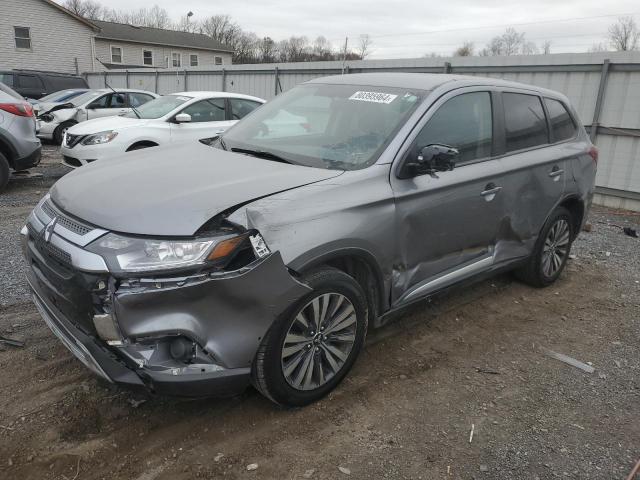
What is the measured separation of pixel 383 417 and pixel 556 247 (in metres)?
2.87

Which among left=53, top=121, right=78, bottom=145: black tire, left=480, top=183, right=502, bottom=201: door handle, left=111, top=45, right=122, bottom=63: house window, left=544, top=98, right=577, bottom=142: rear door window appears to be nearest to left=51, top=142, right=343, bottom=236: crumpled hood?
left=480, top=183, right=502, bottom=201: door handle

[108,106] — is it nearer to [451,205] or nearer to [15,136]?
[15,136]

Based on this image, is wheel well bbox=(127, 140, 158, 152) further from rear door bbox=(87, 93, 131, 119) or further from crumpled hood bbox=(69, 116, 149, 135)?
rear door bbox=(87, 93, 131, 119)

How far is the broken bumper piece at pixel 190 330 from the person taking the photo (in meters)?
2.30

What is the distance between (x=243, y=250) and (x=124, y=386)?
82cm

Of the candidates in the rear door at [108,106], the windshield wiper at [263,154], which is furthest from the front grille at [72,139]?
the windshield wiper at [263,154]

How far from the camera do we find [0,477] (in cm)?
234

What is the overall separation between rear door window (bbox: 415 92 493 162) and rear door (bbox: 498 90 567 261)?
212 mm

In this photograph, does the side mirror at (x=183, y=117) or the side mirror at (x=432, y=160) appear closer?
the side mirror at (x=432, y=160)

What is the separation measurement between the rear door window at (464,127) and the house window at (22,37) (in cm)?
3142

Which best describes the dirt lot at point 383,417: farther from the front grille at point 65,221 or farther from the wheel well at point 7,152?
the wheel well at point 7,152

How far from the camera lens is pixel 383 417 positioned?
9.59 ft

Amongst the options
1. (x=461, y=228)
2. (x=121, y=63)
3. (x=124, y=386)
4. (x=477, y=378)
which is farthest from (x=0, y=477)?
(x=121, y=63)

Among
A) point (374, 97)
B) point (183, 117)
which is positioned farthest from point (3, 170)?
point (374, 97)
